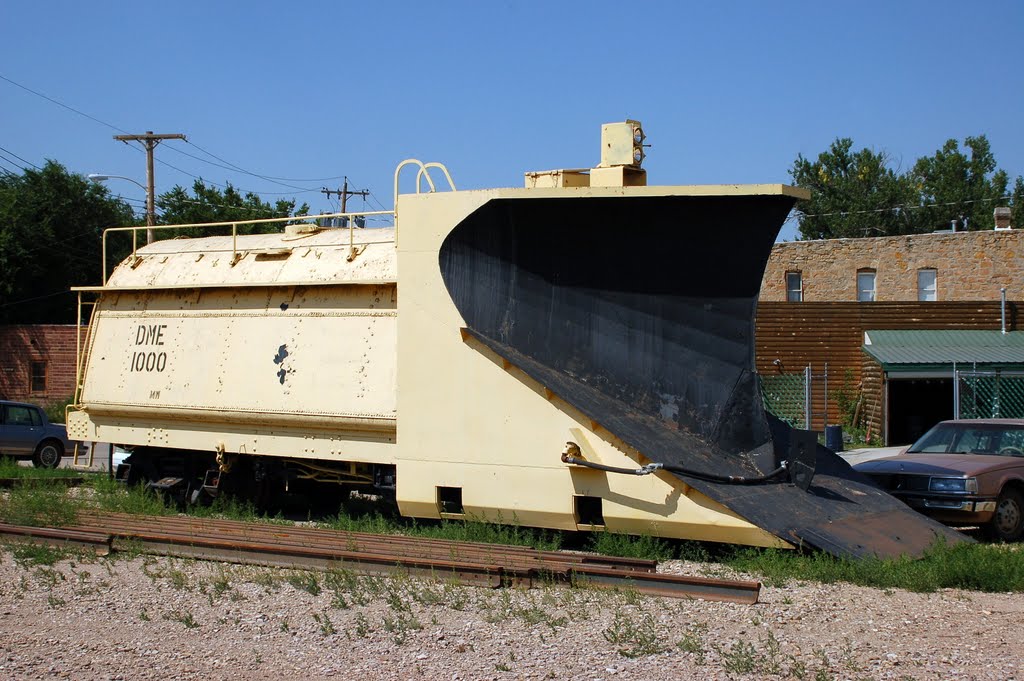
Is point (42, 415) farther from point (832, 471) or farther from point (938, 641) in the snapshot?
point (938, 641)

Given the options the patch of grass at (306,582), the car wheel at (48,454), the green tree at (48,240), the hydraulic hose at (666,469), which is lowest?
the car wheel at (48,454)

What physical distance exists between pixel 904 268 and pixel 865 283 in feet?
4.01

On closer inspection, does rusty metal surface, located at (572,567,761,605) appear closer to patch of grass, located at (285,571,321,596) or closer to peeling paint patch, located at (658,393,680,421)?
peeling paint patch, located at (658,393,680,421)

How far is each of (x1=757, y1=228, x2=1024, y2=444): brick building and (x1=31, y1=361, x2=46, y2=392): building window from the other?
25465mm

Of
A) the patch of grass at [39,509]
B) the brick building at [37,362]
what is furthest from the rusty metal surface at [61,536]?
the brick building at [37,362]

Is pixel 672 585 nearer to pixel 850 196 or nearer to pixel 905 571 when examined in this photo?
pixel 905 571

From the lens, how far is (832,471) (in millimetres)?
10664

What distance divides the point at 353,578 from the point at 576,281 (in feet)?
11.0

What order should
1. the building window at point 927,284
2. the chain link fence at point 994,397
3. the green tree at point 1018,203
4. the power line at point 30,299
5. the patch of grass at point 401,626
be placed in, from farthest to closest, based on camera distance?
the green tree at point 1018,203 → the power line at point 30,299 → the building window at point 927,284 → the chain link fence at point 994,397 → the patch of grass at point 401,626

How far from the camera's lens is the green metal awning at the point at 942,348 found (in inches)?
942

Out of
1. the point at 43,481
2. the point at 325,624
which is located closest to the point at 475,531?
the point at 325,624

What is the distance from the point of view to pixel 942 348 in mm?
25719

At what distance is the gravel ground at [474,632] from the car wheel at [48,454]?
16.5m

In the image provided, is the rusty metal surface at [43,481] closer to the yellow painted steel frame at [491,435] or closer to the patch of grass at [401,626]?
the yellow painted steel frame at [491,435]
